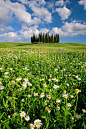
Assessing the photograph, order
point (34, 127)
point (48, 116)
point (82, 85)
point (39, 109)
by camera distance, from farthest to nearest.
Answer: point (82, 85) → point (39, 109) → point (48, 116) → point (34, 127)

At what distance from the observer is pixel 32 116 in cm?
168

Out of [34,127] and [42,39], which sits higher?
[42,39]

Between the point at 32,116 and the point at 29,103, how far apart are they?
9.8 inches

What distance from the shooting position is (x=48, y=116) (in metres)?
1.62

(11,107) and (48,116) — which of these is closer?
(48,116)

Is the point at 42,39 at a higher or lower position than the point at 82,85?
higher

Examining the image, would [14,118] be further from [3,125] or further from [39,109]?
[39,109]

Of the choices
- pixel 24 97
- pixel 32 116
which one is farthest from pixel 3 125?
pixel 24 97

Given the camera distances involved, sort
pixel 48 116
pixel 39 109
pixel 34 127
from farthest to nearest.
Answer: pixel 39 109, pixel 48 116, pixel 34 127

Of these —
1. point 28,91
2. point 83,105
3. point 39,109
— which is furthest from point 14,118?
point 83,105

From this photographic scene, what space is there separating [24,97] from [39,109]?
1.49 feet

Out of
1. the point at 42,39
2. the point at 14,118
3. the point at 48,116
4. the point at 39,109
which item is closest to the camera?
the point at 14,118

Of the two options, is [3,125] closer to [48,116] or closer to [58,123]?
[48,116]

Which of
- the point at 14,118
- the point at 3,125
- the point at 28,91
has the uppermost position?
the point at 28,91
